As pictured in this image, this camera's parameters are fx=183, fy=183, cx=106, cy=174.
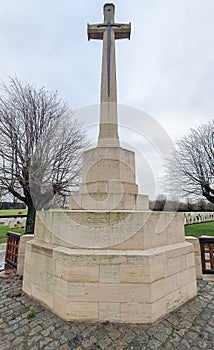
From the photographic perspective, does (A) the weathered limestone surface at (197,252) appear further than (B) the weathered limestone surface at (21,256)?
No

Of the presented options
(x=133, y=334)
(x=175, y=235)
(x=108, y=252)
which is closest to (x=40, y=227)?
(x=108, y=252)

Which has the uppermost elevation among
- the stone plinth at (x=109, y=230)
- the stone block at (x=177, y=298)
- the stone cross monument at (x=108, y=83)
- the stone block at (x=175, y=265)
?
the stone cross monument at (x=108, y=83)

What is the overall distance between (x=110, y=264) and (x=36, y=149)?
29.9ft

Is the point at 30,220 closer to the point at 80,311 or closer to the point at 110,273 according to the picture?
the point at 80,311

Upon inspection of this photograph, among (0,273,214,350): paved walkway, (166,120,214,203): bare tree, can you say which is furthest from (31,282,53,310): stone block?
(166,120,214,203): bare tree

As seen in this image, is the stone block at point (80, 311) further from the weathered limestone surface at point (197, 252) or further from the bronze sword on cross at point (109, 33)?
the bronze sword on cross at point (109, 33)

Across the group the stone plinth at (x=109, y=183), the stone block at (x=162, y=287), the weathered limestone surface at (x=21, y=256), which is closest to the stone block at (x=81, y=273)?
the stone block at (x=162, y=287)

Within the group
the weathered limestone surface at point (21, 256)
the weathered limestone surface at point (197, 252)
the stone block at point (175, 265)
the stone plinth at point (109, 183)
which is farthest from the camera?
the weathered limestone surface at point (21, 256)

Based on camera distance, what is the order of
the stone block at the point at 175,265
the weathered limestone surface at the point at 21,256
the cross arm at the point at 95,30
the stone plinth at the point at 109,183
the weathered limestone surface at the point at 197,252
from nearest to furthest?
the stone block at the point at 175,265
the stone plinth at the point at 109,183
the weathered limestone surface at the point at 197,252
the weathered limestone surface at the point at 21,256
the cross arm at the point at 95,30

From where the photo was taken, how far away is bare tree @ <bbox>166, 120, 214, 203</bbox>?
50.4ft

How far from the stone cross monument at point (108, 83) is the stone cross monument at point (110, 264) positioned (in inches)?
78.7

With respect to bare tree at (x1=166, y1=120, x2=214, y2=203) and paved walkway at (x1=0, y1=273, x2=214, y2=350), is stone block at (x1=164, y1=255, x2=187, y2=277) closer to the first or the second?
paved walkway at (x1=0, y1=273, x2=214, y2=350)

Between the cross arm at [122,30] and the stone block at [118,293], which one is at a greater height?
the cross arm at [122,30]

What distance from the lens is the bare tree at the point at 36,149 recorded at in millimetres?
10273
